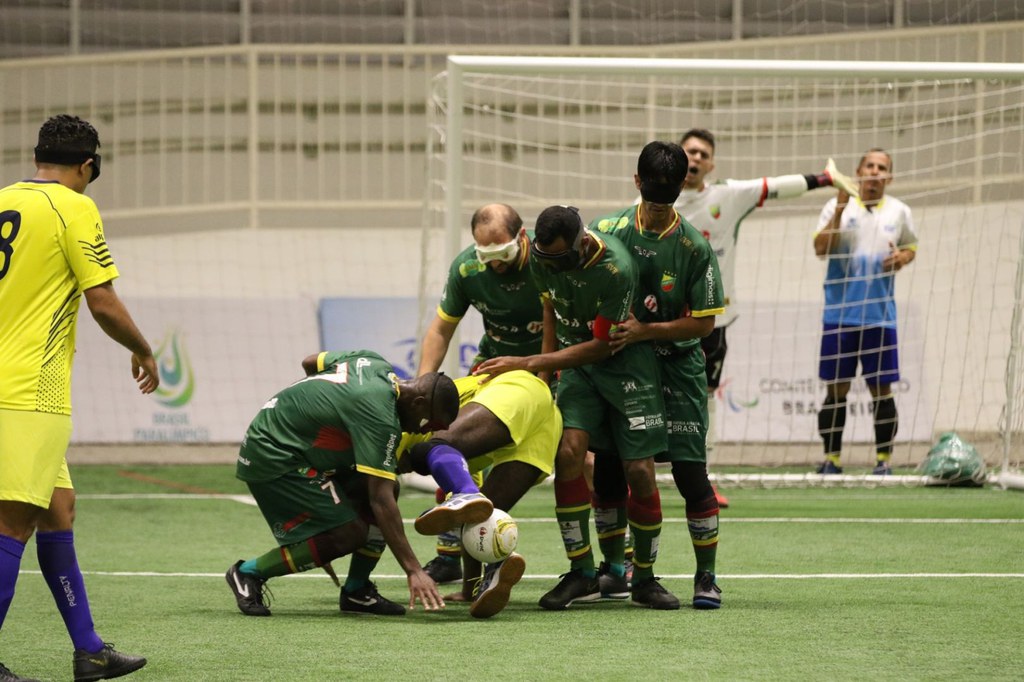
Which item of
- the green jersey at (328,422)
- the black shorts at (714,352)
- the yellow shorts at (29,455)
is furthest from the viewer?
the black shorts at (714,352)

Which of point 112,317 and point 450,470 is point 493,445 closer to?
point 450,470

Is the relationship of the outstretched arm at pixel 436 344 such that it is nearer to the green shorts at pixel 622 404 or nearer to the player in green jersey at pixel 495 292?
the player in green jersey at pixel 495 292

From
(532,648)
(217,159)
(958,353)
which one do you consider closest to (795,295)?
(958,353)

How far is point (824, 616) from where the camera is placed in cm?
528

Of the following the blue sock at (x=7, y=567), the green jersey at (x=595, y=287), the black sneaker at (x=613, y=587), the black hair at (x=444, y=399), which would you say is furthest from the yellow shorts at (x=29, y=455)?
the black sneaker at (x=613, y=587)

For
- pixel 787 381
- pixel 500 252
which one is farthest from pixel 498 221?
pixel 787 381

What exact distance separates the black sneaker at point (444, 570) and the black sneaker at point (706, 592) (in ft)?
4.25

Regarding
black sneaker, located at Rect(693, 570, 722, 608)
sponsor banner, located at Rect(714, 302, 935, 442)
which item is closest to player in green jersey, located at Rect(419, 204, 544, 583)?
black sneaker, located at Rect(693, 570, 722, 608)

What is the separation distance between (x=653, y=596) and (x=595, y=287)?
46.6 inches

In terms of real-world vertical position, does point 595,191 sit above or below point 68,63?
below

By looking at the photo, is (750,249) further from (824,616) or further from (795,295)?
(824,616)

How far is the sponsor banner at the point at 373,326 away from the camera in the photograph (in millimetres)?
12727

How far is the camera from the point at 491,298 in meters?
6.33

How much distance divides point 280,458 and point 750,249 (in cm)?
825
